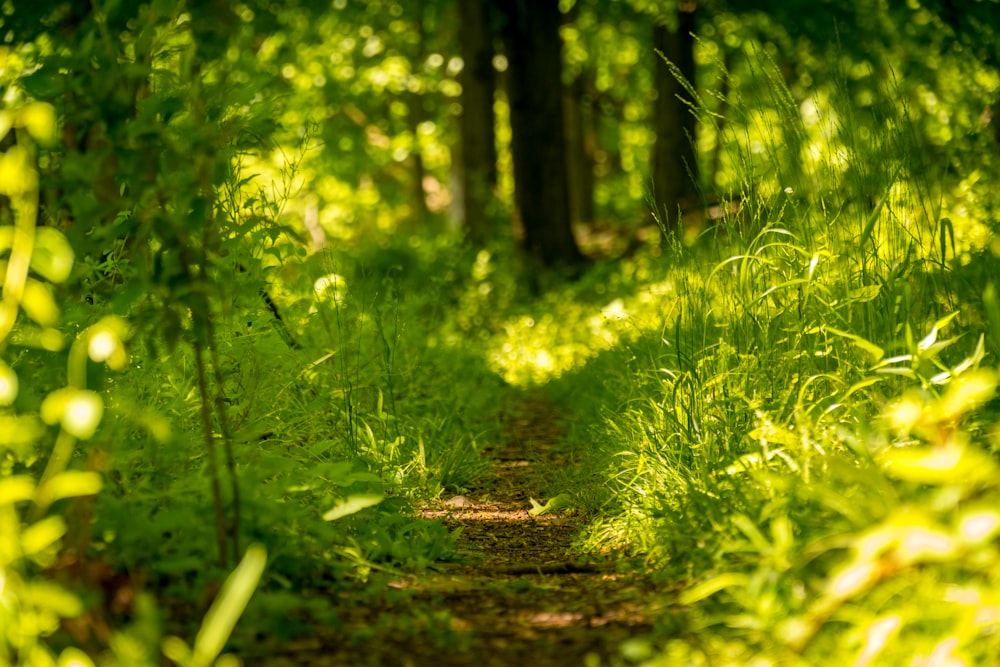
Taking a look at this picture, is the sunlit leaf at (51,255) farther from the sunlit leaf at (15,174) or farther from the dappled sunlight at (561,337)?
the dappled sunlight at (561,337)

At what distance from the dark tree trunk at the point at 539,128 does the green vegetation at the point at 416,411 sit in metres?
4.68

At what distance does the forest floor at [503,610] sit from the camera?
2.08m

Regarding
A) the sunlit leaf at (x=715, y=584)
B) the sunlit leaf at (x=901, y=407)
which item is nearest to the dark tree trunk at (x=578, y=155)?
the sunlit leaf at (x=901, y=407)

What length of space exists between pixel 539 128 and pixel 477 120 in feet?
5.34

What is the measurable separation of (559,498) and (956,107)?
3.62m

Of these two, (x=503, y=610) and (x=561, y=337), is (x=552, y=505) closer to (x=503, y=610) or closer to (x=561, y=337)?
(x=503, y=610)

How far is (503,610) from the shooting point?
7.85 feet

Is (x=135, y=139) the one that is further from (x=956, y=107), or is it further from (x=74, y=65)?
(x=956, y=107)

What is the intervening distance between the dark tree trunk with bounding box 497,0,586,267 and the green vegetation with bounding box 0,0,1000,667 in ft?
15.3

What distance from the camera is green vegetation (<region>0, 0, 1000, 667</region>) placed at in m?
1.87

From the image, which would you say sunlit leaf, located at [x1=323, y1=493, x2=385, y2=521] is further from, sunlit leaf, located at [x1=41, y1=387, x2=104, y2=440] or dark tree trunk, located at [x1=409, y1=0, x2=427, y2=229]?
dark tree trunk, located at [x1=409, y1=0, x2=427, y2=229]

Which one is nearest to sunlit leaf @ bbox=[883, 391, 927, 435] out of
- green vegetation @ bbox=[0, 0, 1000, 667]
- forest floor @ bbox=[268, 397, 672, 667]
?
green vegetation @ bbox=[0, 0, 1000, 667]

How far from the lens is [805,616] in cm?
A: 191

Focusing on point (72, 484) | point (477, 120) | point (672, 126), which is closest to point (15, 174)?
point (72, 484)
